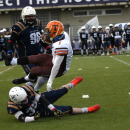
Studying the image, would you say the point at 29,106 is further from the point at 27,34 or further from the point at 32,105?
the point at 27,34

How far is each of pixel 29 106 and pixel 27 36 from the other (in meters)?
1.57

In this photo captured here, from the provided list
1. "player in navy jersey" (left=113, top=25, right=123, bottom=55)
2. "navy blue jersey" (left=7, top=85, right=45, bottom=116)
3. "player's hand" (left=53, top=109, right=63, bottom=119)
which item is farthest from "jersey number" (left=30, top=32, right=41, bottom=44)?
"player in navy jersey" (left=113, top=25, right=123, bottom=55)

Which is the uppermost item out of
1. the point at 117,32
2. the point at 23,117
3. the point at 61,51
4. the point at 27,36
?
the point at 27,36

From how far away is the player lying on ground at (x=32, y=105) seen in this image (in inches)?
161

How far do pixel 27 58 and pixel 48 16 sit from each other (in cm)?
1960

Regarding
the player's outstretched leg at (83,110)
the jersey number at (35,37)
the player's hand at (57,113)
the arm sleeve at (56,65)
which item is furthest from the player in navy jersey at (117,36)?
the player's hand at (57,113)

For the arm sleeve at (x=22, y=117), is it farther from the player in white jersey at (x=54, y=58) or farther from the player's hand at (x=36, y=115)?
the player in white jersey at (x=54, y=58)

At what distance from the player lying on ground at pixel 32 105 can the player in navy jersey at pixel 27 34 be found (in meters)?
1.03

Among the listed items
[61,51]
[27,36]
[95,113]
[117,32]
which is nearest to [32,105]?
[61,51]

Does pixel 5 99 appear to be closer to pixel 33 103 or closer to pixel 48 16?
pixel 33 103

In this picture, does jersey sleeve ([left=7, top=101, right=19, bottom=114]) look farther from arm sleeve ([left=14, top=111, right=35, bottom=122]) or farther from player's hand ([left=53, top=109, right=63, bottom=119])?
player's hand ([left=53, top=109, right=63, bottom=119])

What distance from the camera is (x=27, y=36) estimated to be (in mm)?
5430

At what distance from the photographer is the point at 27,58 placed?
15.0ft

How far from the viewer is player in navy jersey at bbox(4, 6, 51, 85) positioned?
17.5 feet
